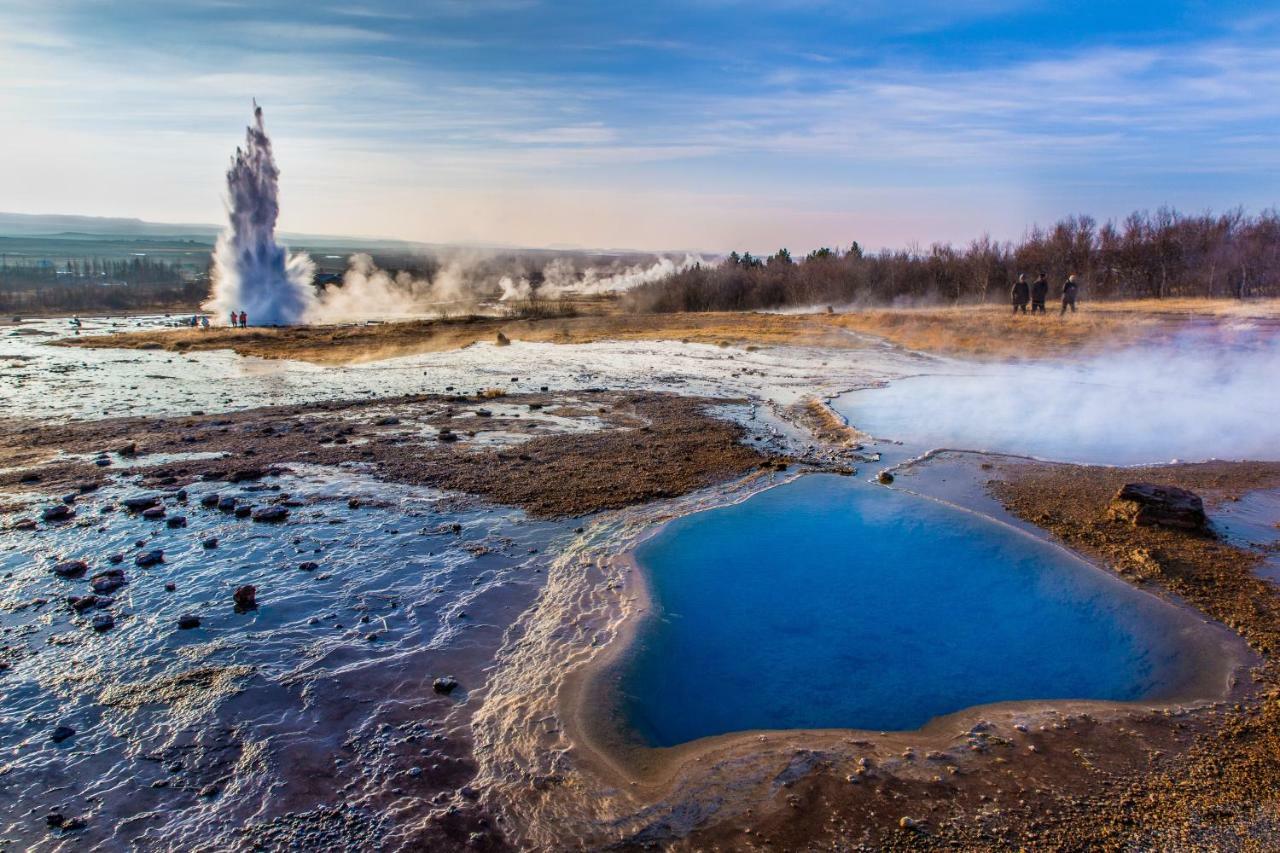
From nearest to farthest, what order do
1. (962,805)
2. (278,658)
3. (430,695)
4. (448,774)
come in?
1. (962,805)
2. (448,774)
3. (430,695)
4. (278,658)

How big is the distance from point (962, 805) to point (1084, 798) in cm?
70

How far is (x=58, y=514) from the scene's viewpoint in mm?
8445

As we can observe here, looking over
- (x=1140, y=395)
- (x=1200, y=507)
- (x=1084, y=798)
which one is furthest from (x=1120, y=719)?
(x=1140, y=395)

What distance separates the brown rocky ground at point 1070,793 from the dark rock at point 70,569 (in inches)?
253

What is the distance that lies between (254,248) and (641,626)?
121 feet

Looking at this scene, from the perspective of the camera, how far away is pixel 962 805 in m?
4.18

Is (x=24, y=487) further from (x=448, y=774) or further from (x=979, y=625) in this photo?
(x=979, y=625)

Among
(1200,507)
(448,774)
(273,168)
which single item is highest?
(273,168)

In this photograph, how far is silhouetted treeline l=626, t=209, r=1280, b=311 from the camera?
111 feet

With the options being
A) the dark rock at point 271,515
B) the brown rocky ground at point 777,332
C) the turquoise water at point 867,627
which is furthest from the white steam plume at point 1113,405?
the dark rock at point 271,515

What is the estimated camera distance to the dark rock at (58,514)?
8.40 m

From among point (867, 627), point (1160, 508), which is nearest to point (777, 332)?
point (1160, 508)

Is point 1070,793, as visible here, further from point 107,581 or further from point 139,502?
point 139,502

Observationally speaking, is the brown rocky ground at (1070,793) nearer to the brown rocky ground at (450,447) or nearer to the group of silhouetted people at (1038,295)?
the brown rocky ground at (450,447)
